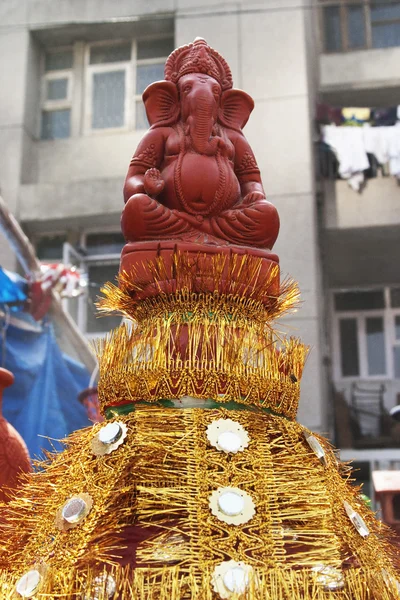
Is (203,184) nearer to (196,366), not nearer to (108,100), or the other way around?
(196,366)

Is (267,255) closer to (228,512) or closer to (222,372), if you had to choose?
(222,372)

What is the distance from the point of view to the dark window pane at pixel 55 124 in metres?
8.38

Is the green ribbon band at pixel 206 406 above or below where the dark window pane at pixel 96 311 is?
below

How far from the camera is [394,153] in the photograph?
7449 millimetres

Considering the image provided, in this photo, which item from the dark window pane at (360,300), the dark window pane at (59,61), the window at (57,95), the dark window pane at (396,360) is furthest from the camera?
the dark window pane at (360,300)

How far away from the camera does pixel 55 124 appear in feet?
27.6

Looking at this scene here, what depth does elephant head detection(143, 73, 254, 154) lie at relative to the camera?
6.91 feet

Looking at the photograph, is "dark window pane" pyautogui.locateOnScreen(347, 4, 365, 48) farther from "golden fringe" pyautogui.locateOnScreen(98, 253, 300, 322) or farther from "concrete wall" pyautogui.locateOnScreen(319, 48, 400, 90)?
"golden fringe" pyautogui.locateOnScreen(98, 253, 300, 322)

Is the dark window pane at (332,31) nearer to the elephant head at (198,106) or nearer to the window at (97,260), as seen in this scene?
the window at (97,260)

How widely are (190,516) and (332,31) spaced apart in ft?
29.5

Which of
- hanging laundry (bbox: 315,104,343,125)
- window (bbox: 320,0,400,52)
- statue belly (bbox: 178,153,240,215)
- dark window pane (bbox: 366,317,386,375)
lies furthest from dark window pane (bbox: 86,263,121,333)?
statue belly (bbox: 178,153,240,215)

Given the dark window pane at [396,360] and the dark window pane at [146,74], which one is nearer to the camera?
the dark window pane at [146,74]

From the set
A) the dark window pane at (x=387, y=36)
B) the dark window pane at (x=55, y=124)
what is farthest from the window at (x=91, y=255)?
the dark window pane at (x=387, y=36)

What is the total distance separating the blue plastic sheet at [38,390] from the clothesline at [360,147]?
3.51 meters
